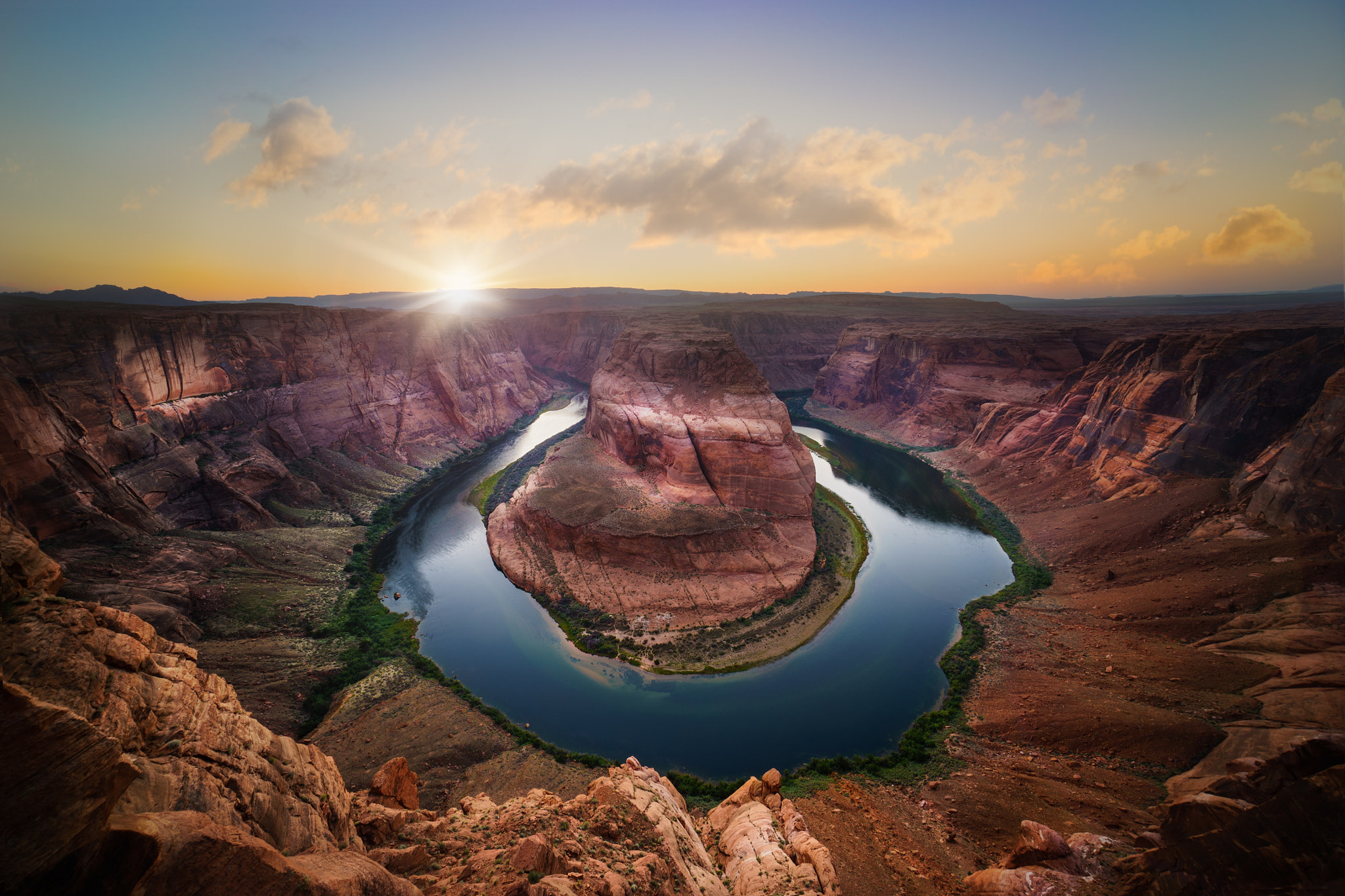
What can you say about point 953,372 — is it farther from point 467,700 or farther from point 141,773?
point 141,773

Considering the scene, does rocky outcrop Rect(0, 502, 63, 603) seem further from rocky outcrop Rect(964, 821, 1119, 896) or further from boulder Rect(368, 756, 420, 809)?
rocky outcrop Rect(964, 821, 1119, 896)

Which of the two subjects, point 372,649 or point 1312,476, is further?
point 372,649

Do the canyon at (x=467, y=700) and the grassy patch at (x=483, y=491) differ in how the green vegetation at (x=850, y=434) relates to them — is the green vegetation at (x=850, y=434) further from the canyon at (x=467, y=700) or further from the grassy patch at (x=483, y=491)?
the grassy patch at (x=483, y=491)

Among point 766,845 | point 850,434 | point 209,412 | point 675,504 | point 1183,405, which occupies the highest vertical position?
point 209,412

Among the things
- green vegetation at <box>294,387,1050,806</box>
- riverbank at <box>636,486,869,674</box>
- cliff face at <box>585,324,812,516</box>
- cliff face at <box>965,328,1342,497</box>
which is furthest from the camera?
cliff face at <box>585,324,812,516</box>

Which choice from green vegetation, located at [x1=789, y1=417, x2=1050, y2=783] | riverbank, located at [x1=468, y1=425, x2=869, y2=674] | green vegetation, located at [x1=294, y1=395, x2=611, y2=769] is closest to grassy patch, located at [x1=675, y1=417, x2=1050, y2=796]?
green vegetation, located at [x1=789, y1=417, x2=1050, y2=783]

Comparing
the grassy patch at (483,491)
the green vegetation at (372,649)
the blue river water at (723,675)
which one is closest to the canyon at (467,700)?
the green vegetation at (372,649)

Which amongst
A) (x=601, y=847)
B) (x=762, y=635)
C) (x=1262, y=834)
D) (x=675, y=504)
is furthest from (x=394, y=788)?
(x=675, y=504)
